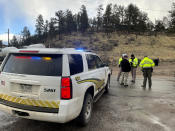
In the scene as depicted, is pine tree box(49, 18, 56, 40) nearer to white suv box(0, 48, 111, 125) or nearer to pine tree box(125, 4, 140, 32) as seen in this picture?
pine tree box(125, 4, 140, 32)

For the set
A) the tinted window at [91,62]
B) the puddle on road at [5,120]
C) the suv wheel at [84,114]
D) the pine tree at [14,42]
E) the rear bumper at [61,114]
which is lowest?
the puddle on road at [5,120]

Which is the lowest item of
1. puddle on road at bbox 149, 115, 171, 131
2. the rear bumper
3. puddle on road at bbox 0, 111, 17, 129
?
puddle on road at bbox 149, 115, 171, 131

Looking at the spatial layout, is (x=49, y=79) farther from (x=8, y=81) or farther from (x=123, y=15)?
(x=123, y=15)

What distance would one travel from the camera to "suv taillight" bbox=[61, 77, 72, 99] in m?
2.66

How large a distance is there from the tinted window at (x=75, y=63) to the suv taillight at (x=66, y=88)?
8.6 inches

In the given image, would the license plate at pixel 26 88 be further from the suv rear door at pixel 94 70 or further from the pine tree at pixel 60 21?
the pine tree at pixel 60 21

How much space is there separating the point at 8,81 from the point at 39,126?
1.31 metres

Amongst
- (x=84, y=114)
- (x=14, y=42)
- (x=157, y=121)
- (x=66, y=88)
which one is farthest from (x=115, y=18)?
(x=14, y=42)

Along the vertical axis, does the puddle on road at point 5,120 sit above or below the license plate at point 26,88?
below

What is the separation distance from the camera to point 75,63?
10.3 ft

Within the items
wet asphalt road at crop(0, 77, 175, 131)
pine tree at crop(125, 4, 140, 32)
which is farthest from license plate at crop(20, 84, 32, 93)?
pine tree at crop(125, 4, 140, 32)

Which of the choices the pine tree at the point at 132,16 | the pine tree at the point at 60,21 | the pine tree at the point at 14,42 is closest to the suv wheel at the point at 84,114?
the pine tree at the point at 132,16

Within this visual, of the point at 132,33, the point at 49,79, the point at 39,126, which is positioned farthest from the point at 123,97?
the point at 132,33

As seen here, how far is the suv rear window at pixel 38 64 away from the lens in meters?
2.75
